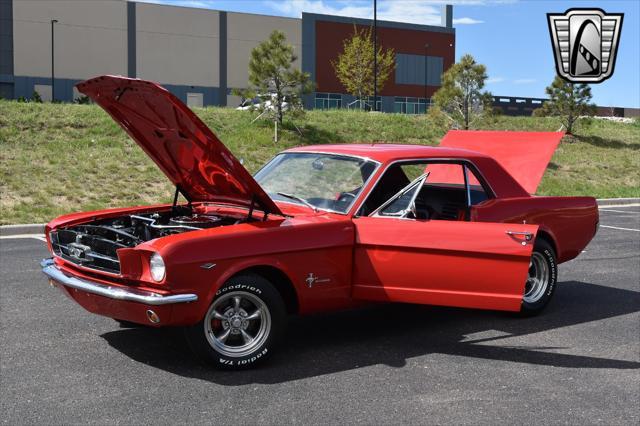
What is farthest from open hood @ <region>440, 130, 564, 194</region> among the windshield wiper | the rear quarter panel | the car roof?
the windshield wiper

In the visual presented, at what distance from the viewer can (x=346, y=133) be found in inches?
990

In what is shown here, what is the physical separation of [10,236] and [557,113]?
23.2 metres

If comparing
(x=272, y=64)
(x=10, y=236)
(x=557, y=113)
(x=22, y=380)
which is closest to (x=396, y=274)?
(x=22, y=380)

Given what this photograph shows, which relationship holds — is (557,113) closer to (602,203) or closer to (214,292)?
(602,203)

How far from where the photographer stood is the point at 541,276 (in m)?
6.91

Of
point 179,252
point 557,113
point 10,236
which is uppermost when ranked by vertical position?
point 557,113

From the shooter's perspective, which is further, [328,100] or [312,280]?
[328,100]

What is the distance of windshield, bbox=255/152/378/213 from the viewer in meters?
5.88

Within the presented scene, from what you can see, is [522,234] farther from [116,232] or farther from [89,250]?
[89,250]

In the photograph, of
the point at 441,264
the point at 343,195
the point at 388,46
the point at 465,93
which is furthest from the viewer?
the point at 388,46

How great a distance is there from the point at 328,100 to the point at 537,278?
5901 centimetres

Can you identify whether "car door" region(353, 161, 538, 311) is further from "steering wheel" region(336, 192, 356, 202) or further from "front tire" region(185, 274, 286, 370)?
"front tire" region(185, 274, 286, 370)

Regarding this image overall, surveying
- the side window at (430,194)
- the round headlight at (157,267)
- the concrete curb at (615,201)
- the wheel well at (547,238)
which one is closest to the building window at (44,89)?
the concrete curb at (615,201)

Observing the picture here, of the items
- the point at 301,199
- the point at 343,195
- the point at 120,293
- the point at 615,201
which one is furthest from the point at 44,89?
the point at 120,293
